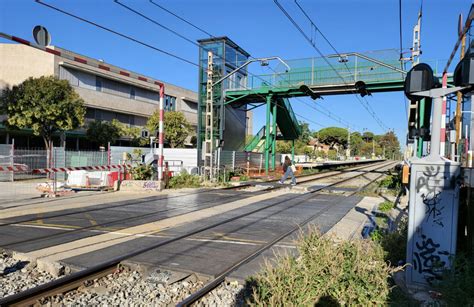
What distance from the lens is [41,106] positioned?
1040 inches

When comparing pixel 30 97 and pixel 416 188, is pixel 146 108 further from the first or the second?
pixel 416 188

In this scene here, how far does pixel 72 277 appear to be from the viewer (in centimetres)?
479

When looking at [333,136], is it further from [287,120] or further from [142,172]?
[142,172]

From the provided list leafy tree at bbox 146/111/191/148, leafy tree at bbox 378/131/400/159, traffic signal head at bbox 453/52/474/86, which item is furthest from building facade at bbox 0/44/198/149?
leafy tree at bbox 378/131/400/159

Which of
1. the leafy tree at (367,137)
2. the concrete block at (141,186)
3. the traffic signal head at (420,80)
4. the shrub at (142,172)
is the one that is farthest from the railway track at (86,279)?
the leafy tree at (367,137)

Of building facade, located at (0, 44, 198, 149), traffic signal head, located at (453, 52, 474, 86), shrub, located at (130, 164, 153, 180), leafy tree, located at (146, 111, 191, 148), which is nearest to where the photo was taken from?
traffic signal head, located at (453, 52, 474, 86)

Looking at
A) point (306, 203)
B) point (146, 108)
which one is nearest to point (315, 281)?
point (306, 203)

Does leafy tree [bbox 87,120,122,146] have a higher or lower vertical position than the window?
lower

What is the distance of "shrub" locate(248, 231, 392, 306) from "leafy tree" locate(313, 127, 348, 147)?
113 metres

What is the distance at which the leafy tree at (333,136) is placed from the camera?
381ft

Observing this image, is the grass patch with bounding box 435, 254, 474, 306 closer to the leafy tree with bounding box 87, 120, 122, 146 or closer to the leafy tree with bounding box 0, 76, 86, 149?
the leafy tree with bounding box 0, 76, 86, 149

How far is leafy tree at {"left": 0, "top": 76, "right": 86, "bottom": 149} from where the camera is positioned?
26.4 m

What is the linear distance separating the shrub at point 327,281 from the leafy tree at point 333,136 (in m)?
113

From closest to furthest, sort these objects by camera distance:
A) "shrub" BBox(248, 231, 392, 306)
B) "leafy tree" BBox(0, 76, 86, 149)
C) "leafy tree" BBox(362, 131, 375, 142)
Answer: "shrub" BBox(248, 231, 392, 306), "leafy tree" BBox(0, 76, 86, 149), "leafy tree" BBox(362, 131, 375, 142)
